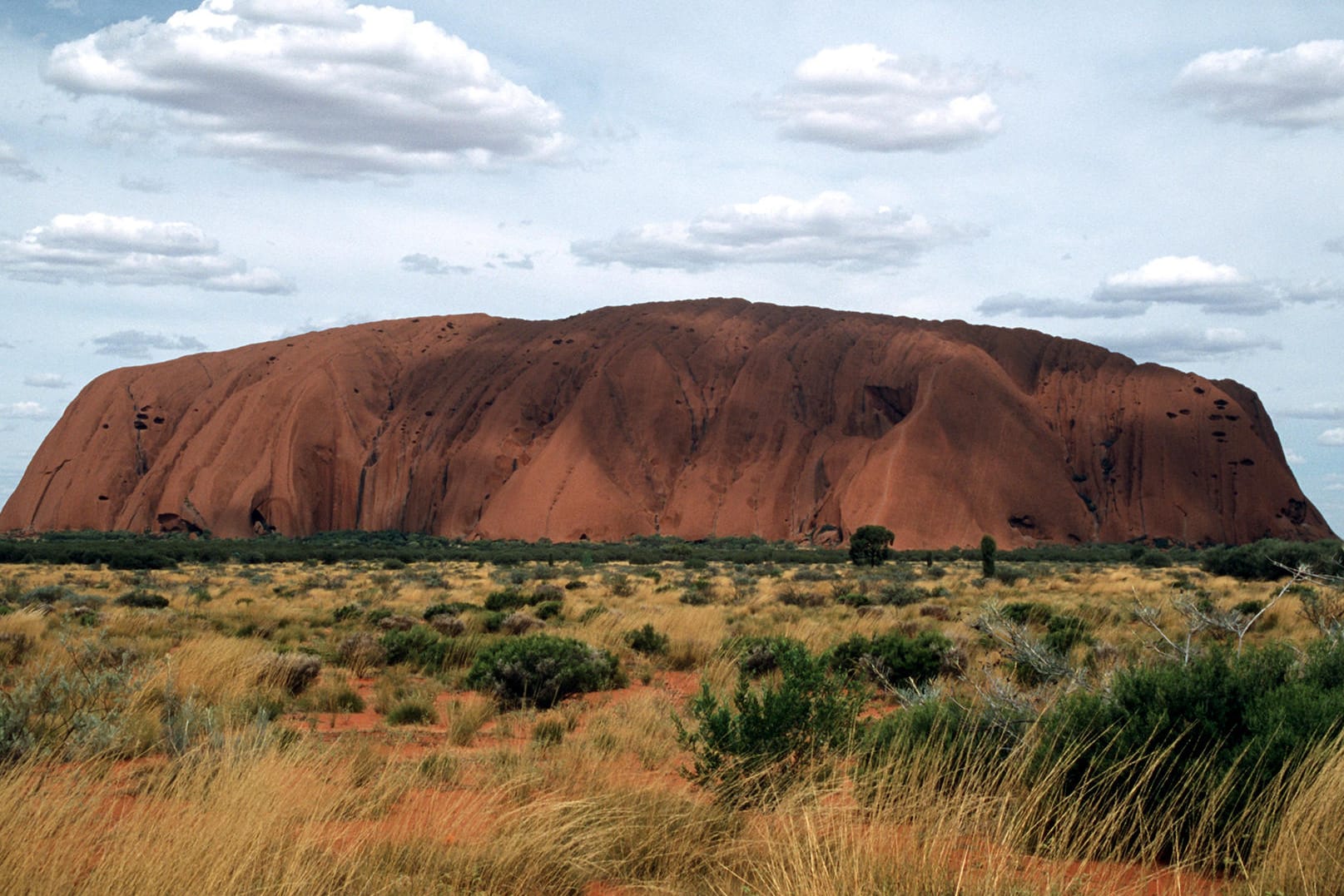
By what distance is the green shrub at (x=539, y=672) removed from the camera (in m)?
11.1

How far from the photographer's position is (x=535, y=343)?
100 metres

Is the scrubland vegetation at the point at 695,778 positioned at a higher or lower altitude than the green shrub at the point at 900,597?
higher

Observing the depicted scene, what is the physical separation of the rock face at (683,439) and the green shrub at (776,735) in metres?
69.0

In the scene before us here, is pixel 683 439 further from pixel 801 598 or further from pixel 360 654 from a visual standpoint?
pixel 360 654

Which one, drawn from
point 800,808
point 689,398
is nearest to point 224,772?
point 800,808

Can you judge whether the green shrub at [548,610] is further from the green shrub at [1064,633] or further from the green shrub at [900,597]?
the green shrub at [1064,633]

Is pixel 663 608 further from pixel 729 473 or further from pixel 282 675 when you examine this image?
pixel 729 473

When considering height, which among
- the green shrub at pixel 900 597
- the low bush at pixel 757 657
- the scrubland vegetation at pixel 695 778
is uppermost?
the scrubland vegetation at pixel 695 778

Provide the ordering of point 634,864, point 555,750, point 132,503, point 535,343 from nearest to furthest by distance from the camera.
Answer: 1. point 634,864
2. point 555,750
3. point 132,503
4. point 535,343

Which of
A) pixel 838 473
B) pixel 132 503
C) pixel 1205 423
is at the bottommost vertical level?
pixel 132 503

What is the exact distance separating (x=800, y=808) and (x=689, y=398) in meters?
88.1

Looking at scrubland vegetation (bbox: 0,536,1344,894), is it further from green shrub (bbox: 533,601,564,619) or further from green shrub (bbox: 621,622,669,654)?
green shrub (bbox: 533,601,564,619)

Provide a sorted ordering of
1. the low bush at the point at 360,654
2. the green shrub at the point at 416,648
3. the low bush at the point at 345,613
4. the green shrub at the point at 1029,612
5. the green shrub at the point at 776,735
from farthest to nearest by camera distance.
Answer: the low bush at the point at 345,613, the green shrub at the point at 1029,612, the green shrub at the point at 416,648, the low bush at the point at 360,654, the green shrub at the point at 776,735

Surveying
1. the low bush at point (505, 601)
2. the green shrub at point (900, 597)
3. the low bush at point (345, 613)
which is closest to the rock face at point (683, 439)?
the green shrub at point (900, 597)
